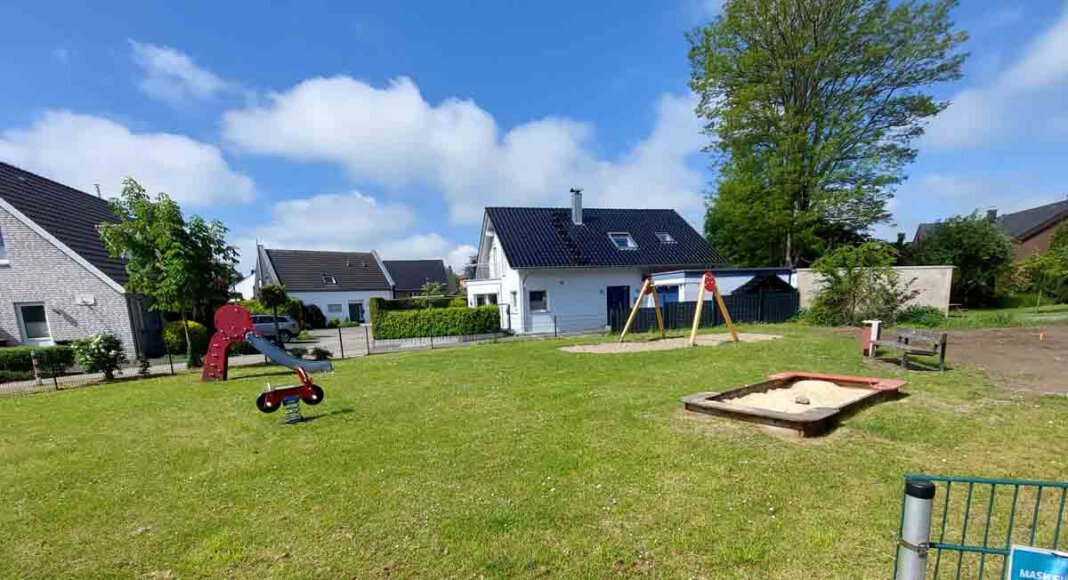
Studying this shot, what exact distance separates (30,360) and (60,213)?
7.13 m

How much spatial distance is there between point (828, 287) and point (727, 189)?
30.5ft

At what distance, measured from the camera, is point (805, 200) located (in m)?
23.3

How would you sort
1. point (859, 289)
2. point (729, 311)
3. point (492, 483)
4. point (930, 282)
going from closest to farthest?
point (492, 483) → point (859, 289) → point (930, 282) → point (729, 311)

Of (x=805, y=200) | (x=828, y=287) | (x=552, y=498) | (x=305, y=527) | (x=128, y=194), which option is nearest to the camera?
(x=305, y=527)

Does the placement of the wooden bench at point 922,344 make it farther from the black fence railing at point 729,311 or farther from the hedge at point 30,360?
the hedge at point 30,360

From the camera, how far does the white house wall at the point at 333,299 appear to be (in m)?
34.4

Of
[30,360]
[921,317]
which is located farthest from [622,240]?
[30,360]

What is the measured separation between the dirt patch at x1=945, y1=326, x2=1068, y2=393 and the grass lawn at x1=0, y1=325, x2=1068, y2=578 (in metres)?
0.75

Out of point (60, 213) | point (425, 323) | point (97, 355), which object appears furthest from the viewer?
point (425, 323)

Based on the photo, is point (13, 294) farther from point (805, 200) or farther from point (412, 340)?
point (805, 200)

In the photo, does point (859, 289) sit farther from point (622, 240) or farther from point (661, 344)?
point (622, 240)

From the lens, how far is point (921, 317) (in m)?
17.0

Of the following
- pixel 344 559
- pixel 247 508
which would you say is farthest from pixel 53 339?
pixel 344 559

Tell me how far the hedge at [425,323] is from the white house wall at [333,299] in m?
14.4
